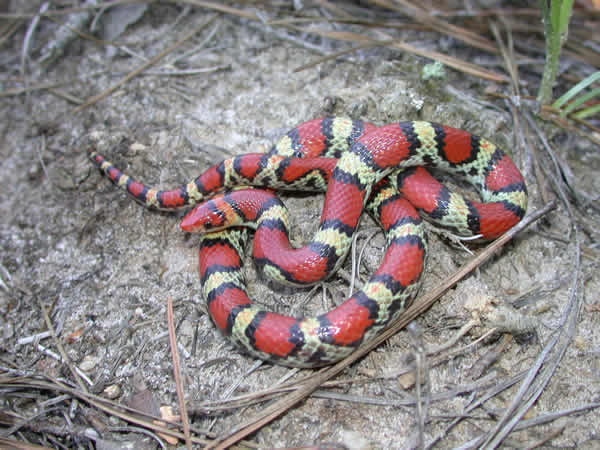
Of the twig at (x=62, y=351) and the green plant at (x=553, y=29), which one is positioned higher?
the green plant at (x=553, y=29)

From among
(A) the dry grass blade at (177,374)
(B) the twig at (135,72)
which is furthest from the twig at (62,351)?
(B) the twig at (135,72)

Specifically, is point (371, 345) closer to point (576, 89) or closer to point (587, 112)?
point (576, 89)

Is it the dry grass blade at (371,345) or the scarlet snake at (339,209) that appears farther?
A: the scarlet snake at (339,209)

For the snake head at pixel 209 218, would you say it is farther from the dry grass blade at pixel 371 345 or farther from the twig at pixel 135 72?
the twig at pixel 135 72

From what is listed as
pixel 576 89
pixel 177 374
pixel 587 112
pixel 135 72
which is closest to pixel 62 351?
pixel 177 374

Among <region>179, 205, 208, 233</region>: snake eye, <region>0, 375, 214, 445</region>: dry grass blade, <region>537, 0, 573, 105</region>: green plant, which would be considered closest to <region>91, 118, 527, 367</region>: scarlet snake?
<region>179, 205, 208, 233</region>: snake eye

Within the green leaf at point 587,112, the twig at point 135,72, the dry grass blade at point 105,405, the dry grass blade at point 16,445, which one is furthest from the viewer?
the twig at point 135,72

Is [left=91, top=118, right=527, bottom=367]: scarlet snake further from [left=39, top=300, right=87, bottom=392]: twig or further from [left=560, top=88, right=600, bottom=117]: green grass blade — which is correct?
[left=39, top=300, right=87, bottom=392]: twig
